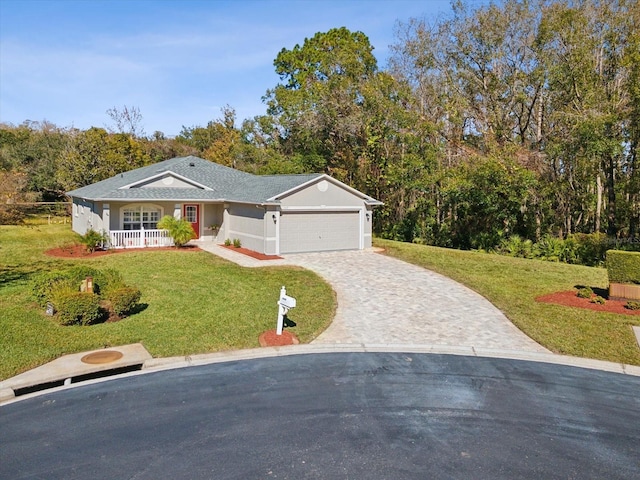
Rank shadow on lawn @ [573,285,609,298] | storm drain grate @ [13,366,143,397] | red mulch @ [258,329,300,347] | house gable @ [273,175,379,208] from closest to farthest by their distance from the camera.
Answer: storm drain grate @ [13,366,143,397] < red mulch @ [258,329,300,347] < shadow on lawn @ [573,285,609,298] < house gable @ [273,175,379,208]

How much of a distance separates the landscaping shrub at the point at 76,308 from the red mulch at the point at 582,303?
1242 cm

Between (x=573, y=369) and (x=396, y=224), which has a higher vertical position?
(x=396, y=224)

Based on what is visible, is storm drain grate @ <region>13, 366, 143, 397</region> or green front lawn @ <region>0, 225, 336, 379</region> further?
green front lawn @ <region>0, 225, 336, 379</region>

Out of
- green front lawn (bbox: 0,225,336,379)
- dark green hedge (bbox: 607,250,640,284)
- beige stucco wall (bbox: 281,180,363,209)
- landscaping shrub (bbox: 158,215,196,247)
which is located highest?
beige stucco wall (bbox: 281,180,363,209)

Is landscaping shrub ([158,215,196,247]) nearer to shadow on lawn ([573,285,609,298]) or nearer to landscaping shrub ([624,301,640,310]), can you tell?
shadow on lawn ([573,285,609,298])

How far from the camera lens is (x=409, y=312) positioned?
13.0 meters

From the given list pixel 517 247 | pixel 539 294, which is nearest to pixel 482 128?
pixel 517 247

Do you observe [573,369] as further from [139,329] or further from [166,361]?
[139,329]

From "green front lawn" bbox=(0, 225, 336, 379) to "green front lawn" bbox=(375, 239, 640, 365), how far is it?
17.4ft

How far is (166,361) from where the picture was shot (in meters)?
9.02

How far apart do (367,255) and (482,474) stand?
54.9 ft

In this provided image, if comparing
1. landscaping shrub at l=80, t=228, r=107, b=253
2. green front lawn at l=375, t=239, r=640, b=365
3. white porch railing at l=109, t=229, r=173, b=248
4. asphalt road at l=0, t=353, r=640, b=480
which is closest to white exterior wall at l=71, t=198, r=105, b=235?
white porch railing at l=109, t=229, r=173, b=248

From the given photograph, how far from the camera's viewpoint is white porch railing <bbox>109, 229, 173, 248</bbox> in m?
22.9

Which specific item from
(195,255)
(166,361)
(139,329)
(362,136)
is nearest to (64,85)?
(195,255)
